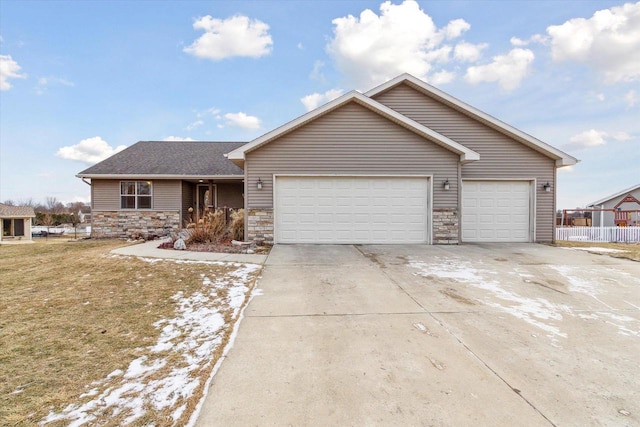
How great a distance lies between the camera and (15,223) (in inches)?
965

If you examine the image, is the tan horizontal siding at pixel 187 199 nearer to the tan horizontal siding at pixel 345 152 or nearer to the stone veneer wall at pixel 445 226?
the tan horizontal siding at pixel 345 152

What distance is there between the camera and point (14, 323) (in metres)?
3.63

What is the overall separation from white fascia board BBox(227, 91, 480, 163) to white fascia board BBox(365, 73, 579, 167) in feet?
5.48

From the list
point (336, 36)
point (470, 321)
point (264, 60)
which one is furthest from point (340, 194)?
point (264, 60)

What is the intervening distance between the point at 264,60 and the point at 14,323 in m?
14.1

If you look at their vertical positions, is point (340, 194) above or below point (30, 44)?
below

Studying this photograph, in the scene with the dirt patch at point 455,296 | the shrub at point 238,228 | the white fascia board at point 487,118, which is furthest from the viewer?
the white fascia board at point 487,118

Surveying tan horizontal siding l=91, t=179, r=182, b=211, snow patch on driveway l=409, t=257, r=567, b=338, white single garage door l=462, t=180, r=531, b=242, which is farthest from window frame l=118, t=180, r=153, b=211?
white single garage door l=462, t=180, r=531, b=242

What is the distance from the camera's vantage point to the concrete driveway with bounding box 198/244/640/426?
2.00m

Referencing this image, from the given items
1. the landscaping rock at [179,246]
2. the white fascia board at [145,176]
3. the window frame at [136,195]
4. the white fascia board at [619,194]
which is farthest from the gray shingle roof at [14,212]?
the white fascia board at [619,194]

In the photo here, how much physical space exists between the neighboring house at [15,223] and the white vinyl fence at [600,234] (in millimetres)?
37296

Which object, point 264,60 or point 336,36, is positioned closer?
point 336,36

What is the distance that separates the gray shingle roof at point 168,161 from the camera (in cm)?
1309

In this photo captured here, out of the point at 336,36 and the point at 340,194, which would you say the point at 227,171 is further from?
the point at 336,36
